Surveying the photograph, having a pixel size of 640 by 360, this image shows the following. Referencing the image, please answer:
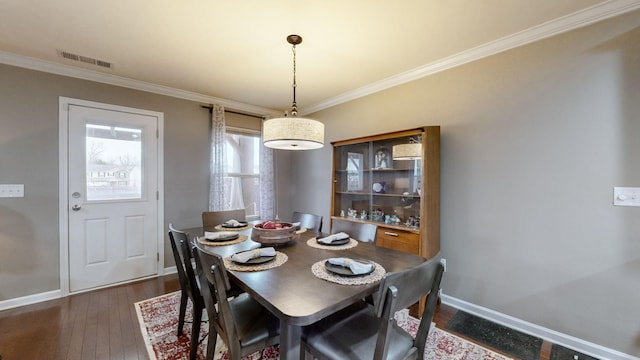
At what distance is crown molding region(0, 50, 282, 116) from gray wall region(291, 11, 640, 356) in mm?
2836

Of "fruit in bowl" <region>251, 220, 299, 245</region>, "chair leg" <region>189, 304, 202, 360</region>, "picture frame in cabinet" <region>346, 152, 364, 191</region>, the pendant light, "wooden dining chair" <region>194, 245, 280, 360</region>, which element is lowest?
"chair leg" <region>189, 304, 202, 360</region>

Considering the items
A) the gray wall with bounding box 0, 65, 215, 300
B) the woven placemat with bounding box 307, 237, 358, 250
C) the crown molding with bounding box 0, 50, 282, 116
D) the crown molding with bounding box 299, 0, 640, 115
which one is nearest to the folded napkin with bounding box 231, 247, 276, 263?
the woven placemat with bounding box 307, 237, 358, 250

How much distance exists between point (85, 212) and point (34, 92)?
1.33m

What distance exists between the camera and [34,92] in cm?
261

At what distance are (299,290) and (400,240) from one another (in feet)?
5.56

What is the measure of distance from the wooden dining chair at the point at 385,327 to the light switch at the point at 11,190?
128 inches

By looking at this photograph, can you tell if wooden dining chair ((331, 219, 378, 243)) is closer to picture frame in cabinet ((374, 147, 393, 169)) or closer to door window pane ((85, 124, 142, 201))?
picture frame in cabinet ((374, 147, 393, 169))

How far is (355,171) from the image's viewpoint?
342 cm

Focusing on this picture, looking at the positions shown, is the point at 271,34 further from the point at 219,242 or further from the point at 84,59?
the point at 84,59

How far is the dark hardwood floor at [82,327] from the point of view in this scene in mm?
1865

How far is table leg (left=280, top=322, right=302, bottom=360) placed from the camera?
3.68 feet

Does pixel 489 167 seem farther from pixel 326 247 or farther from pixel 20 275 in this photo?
pixel 20 275

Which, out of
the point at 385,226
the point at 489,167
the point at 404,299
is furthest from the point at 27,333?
the point at 489,167

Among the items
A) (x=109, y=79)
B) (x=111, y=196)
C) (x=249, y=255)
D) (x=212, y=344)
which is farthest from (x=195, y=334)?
(x=109, y=79)
